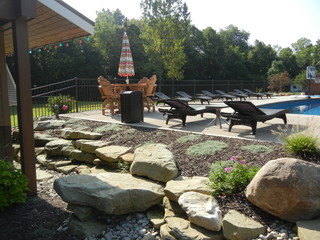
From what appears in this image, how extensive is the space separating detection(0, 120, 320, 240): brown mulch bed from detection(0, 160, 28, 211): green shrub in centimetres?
14

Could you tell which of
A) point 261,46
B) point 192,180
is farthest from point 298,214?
point 261,46

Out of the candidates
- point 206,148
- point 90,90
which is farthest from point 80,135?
point 90,90

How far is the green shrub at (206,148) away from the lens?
451cm

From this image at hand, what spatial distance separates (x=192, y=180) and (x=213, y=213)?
0.79 metres

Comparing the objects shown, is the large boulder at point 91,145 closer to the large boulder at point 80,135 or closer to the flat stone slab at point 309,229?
the large boulder at point 80,135

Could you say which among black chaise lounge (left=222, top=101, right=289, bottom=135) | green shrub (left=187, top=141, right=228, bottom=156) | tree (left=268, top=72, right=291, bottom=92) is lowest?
green shrub (left=187, top=141, right=228, bottom=156)

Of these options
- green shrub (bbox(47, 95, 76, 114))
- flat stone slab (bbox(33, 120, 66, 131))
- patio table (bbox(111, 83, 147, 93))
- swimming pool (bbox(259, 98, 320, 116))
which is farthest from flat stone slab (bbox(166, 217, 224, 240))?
swimming pool (bbox(259, 98, 320, 116))

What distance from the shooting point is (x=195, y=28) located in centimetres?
3488

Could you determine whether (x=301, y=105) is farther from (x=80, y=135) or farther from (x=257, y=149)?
(x=80, y=135)

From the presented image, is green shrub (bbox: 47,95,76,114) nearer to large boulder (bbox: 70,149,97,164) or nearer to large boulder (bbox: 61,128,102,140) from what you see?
large boulder (bbox: 61,128,102,140)

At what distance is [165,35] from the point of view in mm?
23797

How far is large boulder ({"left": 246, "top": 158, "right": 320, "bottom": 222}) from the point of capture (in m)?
2.84

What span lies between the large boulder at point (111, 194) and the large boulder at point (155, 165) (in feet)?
0.68

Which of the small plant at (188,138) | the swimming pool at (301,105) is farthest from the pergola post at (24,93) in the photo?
the swimming pool at (301,105)
